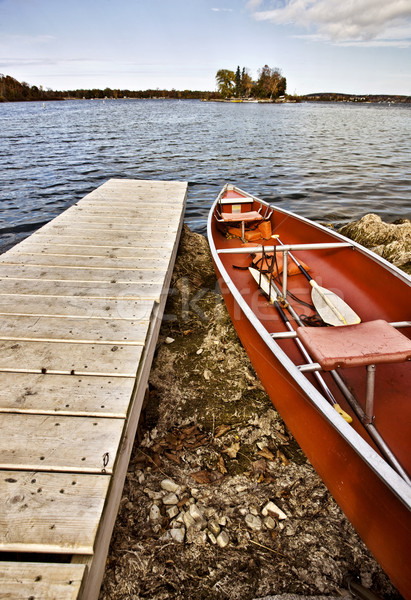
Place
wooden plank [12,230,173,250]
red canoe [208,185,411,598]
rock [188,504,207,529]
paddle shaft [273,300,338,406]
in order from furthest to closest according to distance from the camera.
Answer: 1. wooden plank [12,230,173,250]
2. paddle shaft [273,300,338,406]
3. rock [188,504,207,529]
4. red canoe [208,185,411,598]

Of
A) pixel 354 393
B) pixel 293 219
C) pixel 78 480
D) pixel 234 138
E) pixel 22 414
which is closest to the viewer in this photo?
pixel 78 480

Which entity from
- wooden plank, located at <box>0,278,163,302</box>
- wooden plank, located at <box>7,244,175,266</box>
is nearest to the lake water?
wooden plank, located at <box>7,244,175,266</box>

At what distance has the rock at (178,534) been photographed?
2.14 meters

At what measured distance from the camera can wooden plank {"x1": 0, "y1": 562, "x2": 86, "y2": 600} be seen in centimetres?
136

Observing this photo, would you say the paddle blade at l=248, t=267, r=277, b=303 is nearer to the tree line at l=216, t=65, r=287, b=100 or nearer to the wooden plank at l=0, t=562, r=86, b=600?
the wooden plank at l=0, t=562, r=86, b=600

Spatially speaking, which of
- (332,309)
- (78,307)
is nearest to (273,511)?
(332,309)

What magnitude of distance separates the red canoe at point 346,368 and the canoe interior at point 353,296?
0.4 inches

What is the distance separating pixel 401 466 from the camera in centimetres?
233

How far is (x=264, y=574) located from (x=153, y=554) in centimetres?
69

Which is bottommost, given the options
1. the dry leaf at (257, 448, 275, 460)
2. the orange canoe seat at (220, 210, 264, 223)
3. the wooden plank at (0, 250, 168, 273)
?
the dry leaf at (257, 448, 275, 460)

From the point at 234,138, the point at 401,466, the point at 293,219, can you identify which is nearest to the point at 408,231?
the point at 293,219

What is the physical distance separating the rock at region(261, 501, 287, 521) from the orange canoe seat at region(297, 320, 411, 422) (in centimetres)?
93

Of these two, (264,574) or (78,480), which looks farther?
(264,574)

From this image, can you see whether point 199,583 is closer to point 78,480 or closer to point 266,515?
point 266,515
